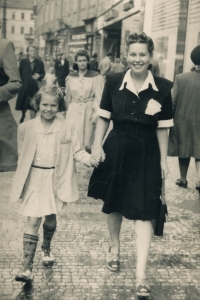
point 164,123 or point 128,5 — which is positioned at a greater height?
point 128,5

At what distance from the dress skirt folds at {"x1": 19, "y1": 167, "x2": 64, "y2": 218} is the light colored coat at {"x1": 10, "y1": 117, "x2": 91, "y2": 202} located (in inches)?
2.0

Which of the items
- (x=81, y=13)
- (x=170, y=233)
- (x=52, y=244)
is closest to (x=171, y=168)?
(x=170, y=233)

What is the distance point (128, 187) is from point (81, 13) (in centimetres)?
1323

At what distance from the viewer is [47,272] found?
13.7ft

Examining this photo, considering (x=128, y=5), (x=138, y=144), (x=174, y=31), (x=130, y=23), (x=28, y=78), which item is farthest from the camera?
(x=130, y=23)

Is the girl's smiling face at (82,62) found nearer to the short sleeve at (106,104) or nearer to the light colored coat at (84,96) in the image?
the light colored coat at (84,96)

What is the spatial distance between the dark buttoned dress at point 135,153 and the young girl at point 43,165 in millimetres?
221

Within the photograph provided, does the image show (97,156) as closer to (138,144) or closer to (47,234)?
(138,144)

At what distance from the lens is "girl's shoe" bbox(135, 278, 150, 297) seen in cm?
Answer: 380

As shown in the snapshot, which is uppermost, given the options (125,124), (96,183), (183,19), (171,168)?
(183,19)

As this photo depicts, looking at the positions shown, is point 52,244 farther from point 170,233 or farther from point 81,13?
point 81,13

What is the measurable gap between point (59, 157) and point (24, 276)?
90cm

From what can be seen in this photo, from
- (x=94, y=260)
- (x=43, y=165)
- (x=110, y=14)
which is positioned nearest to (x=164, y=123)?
(x=43, y=165)

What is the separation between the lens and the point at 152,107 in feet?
12.8
